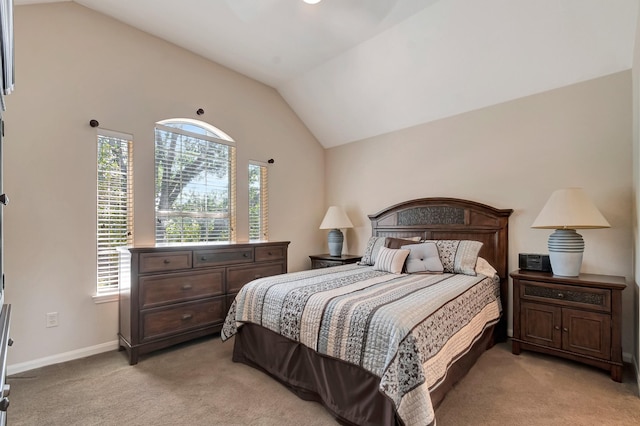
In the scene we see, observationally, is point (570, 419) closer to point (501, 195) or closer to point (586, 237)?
point (586, 237)

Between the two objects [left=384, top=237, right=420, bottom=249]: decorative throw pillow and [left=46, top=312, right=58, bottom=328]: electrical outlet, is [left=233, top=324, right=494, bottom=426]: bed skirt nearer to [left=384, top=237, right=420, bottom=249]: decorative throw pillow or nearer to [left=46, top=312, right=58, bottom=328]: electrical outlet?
[left=384, top=237, right=420, bottom=249]: decorative throw pillow

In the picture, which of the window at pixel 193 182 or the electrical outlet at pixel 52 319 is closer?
the electrical outlet at pixel 52 319

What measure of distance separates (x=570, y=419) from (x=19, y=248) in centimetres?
409

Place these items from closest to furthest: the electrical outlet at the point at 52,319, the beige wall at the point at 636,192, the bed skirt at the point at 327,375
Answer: the bed skirt at the point at 327,375 → the beige wall at the point at 636,192 → the electrical outlet at the point at 52,319

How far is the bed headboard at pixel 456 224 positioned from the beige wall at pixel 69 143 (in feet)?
8.92

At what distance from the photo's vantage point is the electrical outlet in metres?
2.61

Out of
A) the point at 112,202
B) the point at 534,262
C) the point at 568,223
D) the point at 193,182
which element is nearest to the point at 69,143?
the point at 112,202

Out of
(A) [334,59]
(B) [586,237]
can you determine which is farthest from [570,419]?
(A) [334,59]

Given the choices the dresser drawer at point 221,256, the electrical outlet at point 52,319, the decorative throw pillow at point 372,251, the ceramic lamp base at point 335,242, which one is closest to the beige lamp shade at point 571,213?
the decorative throw pillow at point 372,251

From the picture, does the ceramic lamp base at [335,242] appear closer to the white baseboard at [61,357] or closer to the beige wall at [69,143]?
the beige wall at [69,143]

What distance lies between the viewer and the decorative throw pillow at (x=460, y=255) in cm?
308

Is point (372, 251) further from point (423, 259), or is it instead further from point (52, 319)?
point (52, 319)

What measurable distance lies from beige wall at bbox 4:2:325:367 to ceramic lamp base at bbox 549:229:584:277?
3.82 meters

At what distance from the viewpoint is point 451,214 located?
11.9 ft
